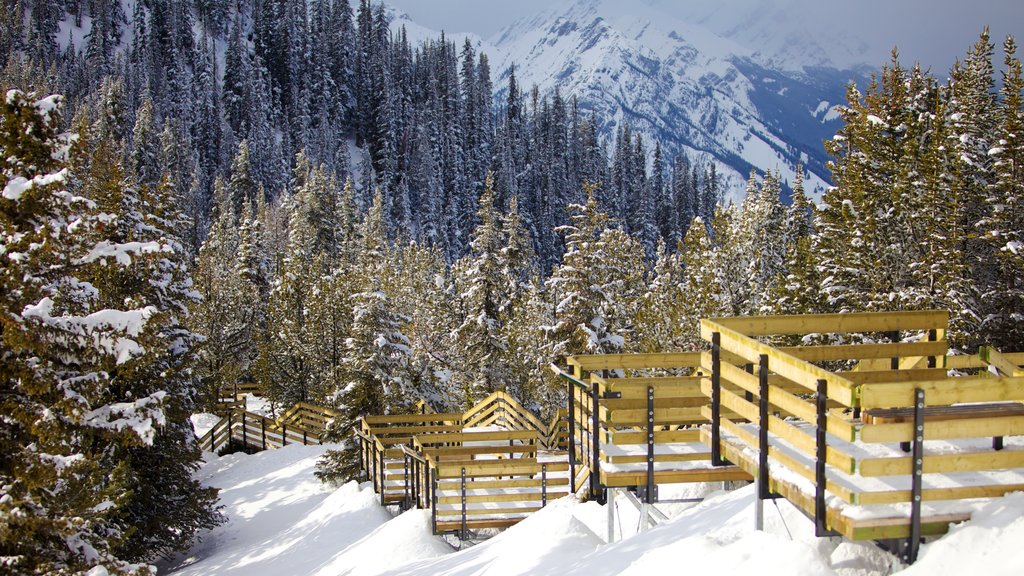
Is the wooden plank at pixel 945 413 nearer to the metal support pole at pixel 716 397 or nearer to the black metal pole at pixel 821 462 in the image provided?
the black metal pole at pixel 821 462

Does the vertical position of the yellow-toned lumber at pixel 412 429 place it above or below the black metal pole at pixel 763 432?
below

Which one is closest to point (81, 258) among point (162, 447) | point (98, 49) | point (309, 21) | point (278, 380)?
point (162, 447)

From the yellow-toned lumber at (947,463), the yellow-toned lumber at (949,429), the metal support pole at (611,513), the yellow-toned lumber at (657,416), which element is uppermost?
the yellow-toned lumber at (949,429)

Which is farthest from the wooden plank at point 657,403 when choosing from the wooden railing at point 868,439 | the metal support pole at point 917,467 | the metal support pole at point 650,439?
the metal support pole at point 917,467

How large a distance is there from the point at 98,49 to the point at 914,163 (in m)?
132

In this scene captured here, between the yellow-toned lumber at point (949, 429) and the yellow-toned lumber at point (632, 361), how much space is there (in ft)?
14.1

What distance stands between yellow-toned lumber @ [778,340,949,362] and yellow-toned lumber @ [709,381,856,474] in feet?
3.54

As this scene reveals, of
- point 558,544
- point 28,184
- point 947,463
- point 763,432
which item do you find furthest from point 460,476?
point 947,463

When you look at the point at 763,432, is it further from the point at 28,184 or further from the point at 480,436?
the point at 480,436

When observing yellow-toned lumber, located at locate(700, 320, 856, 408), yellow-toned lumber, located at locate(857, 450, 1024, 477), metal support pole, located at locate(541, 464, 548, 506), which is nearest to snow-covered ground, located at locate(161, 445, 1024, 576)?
yellow-toned lumber, located at locate(857, 450, 1024, 477)

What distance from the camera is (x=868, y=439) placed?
17.9 feet

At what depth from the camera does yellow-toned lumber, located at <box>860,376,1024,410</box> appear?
17.5 ft

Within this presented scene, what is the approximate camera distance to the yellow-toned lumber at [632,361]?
9.67 metres

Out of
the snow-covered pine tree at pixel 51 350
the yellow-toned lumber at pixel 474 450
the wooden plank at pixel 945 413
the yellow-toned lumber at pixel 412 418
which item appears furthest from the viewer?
the yellow-toned lumber at pixel 412 418
